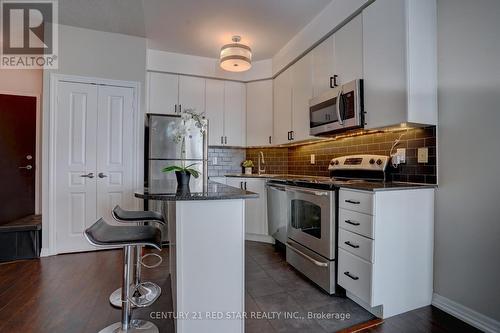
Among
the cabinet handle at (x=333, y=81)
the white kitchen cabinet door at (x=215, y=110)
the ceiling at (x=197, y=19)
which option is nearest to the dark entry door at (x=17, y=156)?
the ceiling at (x=197, y=19)

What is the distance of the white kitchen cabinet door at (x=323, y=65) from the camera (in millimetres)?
2633

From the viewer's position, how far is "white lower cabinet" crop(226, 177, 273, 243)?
342 centimetres

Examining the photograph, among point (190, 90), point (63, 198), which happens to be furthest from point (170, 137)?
point (63, 198)

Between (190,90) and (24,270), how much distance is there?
2.87 meters

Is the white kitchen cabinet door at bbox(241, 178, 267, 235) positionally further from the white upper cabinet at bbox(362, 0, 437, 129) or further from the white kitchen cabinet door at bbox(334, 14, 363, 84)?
the white upper cabinet at bbox(362, 0, 437, 129)

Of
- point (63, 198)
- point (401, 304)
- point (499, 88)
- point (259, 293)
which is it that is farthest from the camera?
point (63, 198)

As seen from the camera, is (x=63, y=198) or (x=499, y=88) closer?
(x=499, y=88)

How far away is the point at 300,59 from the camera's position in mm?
3184

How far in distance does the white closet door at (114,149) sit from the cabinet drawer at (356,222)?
8.44ft

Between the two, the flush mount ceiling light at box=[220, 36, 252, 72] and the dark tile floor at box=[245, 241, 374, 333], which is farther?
the flush mount ceiling light at box=[220, 36, 252, 72]

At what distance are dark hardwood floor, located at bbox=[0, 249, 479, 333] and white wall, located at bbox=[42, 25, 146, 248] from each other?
663 mm

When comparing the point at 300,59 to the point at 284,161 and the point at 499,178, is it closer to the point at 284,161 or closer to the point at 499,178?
the point at 284,161

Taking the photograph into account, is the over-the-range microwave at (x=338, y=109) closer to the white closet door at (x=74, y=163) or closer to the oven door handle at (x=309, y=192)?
the oven door handle at (x=309, y=192)

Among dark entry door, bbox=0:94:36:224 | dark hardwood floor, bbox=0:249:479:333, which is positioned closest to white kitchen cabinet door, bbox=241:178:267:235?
dark hardwood floor, bbox=0:249:479:333
